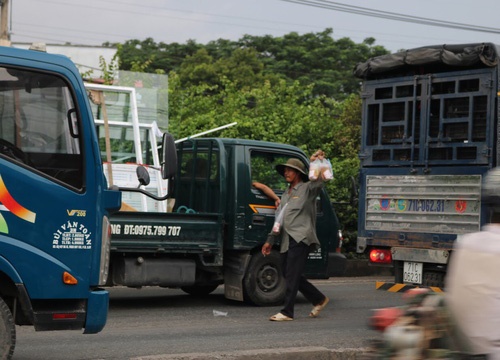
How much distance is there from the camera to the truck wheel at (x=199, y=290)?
13.0 metres

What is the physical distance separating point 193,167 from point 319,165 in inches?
99.2

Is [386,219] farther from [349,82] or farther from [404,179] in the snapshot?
[349,82]

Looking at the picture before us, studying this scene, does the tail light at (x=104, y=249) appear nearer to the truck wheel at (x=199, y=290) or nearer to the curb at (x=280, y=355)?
the curb at (x=280, y=355)

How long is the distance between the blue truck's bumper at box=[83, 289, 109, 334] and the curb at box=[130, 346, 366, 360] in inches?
19.1

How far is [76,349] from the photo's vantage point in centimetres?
851

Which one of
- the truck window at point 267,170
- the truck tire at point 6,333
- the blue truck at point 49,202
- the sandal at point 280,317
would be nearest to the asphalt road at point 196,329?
the sandal at point 280,317

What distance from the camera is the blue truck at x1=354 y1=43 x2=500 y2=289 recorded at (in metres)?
11.1

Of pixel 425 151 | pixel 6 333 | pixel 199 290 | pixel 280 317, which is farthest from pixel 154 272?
pixel 6 333

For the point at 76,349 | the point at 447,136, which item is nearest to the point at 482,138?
the point at 447,136

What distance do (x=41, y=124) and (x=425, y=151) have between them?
239 inches

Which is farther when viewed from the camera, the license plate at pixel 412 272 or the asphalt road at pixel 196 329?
the license plate at pixel 412 272

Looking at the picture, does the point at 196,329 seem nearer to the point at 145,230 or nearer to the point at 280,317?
the point at 280,317

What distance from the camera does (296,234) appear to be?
35.1 feet

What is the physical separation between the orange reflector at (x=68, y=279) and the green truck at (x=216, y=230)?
365cm
